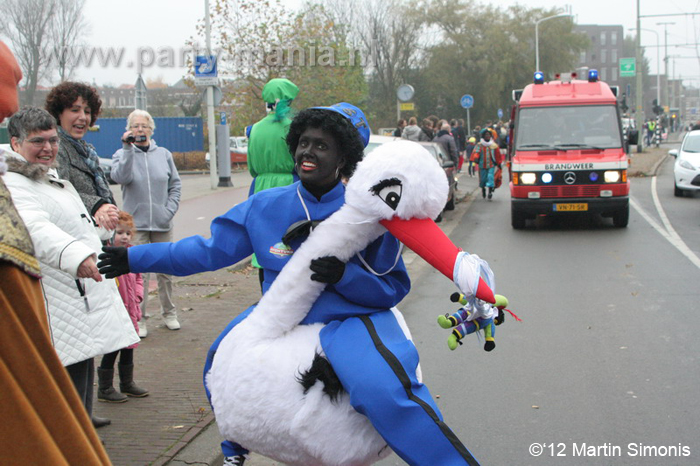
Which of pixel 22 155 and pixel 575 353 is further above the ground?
pixel 22 155

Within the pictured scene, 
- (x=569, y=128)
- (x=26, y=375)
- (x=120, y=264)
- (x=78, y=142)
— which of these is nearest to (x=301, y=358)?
(x=120, y=264)

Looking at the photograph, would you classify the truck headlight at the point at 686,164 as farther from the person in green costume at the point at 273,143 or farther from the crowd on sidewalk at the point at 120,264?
the crowd on sidewalk at the point at 120,264

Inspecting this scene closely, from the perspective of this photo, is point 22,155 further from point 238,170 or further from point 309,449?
point 238,170

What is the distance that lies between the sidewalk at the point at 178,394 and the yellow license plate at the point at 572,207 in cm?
626

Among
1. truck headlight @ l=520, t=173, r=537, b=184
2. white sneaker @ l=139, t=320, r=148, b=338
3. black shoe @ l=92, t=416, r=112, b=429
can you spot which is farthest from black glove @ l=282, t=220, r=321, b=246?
truck headlight @ l=520, t=173, r=537, b=184

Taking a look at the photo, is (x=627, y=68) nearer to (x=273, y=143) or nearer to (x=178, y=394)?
(x=273, y=143)

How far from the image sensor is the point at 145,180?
645 cm

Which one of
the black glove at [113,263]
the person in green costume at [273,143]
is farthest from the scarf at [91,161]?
the black glove at [113,263]

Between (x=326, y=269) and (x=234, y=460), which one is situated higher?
(x=326, y=269)

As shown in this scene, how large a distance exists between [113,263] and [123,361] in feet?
7.50

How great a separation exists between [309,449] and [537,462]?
185 cm

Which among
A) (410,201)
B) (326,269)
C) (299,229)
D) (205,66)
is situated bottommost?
(326,269)

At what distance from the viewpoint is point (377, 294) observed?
118 inches

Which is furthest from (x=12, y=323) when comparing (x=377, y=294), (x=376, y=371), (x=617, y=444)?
(x=617, y=444)
